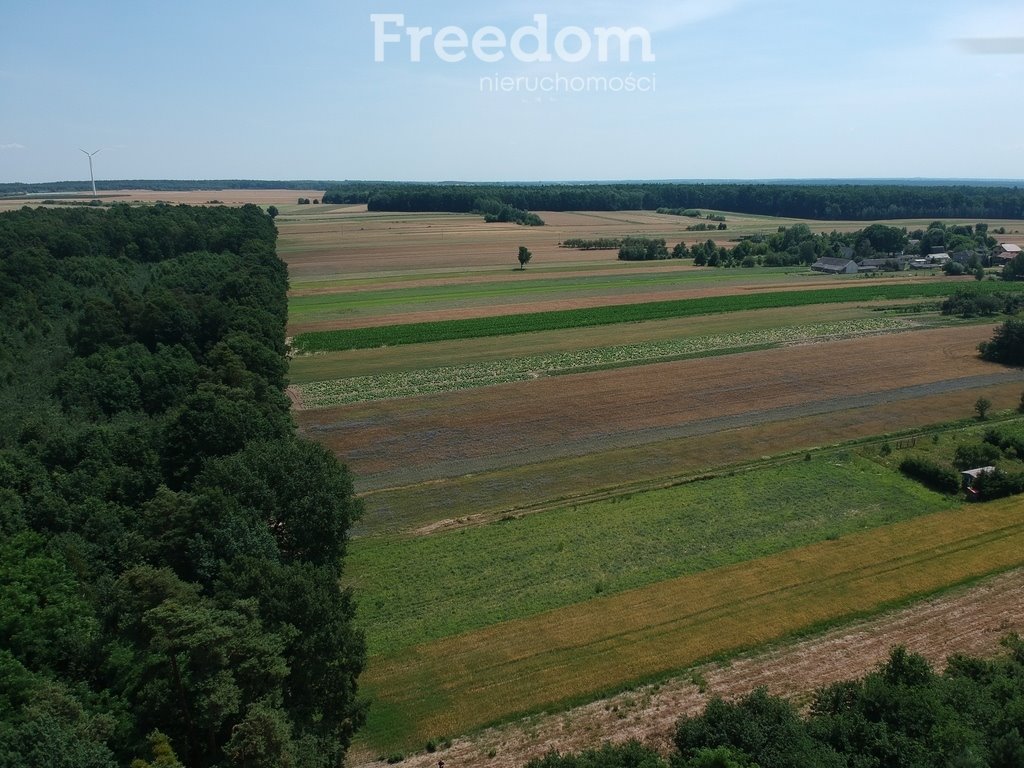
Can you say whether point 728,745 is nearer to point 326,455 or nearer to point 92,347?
point 326,455

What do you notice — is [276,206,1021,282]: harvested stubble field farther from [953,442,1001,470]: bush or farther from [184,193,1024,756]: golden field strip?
[953,442,1001,470]: bush

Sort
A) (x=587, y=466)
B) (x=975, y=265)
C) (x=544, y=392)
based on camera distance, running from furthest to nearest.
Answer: (x=975, y=265)
(x=544, y=392)
(x=587, y=466)

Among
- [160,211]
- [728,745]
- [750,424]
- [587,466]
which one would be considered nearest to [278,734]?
[728,745]

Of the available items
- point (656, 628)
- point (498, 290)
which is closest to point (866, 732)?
point (656, 628)

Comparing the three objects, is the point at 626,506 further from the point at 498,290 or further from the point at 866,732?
the point at 498,290

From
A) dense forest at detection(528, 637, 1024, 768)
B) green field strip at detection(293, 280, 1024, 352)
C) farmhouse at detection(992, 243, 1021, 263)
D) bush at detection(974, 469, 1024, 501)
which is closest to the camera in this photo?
dense forest at detection(528, 637, 1024, 768)

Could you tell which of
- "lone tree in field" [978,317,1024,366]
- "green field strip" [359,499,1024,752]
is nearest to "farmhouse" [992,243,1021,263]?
"lone tree in field" [978,317,1024,366]

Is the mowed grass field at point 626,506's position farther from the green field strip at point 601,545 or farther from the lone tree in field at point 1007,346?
the lone tree in field at point 1007,346
